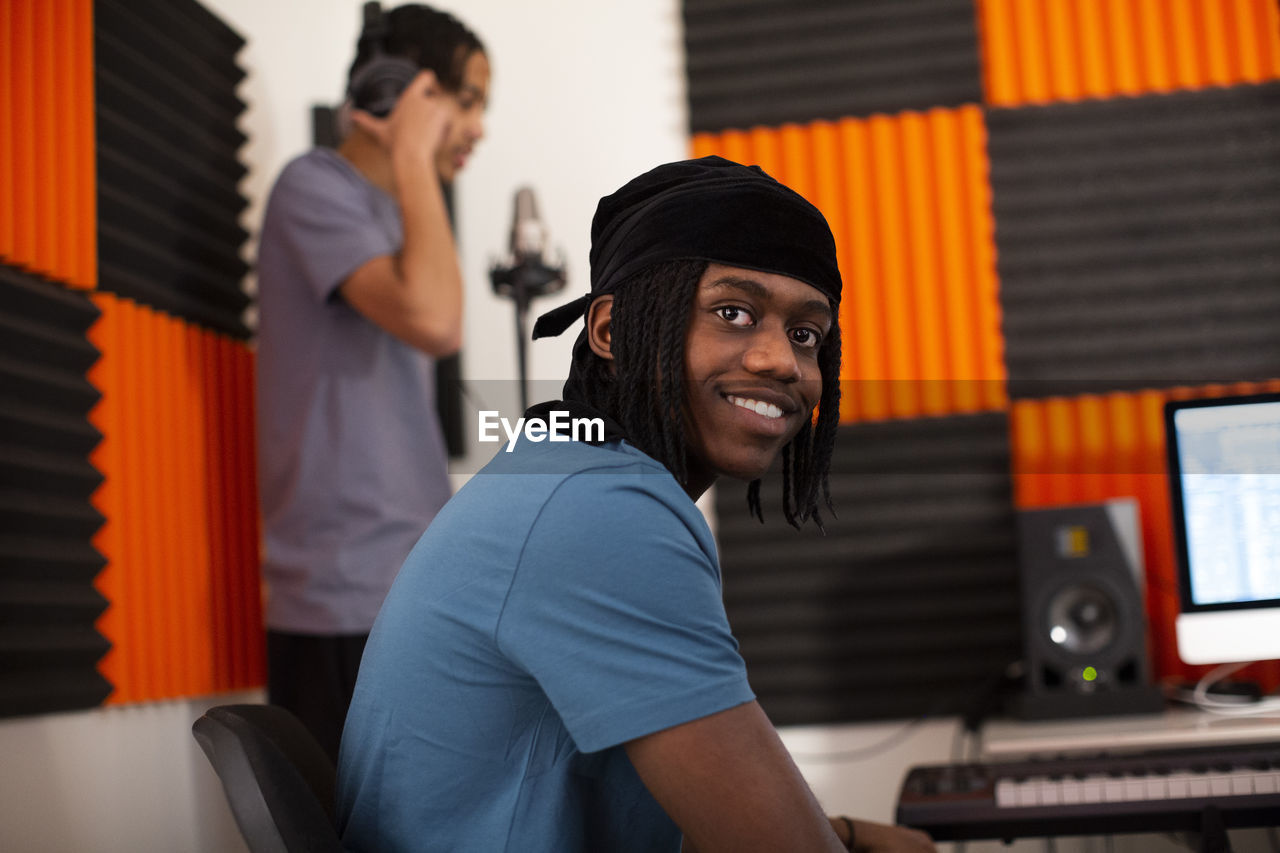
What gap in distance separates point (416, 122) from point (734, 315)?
56.8 inches

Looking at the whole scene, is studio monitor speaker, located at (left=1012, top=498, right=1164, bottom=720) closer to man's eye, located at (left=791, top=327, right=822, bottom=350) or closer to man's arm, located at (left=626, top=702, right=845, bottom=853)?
man's eye, located at (left=791, top=327, right=822, bottom=350)

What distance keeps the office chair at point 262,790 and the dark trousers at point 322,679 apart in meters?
1.22

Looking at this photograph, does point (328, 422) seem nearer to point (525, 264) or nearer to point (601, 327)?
point (525, 264)

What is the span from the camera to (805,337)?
1.32 metres

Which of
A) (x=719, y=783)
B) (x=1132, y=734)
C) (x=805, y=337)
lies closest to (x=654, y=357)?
(x=805, y=337)

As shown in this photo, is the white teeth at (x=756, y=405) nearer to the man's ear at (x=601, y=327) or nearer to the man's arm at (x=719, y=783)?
the man's ear at (x=601, y=327)

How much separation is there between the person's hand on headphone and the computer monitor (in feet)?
5.19

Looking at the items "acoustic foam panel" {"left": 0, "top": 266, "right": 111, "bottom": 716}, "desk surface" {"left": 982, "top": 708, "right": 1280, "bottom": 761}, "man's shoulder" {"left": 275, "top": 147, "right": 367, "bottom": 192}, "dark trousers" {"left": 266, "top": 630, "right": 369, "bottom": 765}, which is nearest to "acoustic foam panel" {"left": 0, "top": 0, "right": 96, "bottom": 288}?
"acoustic foam panel" {"left": 0, "top": 266, "right": 111, "bottom": 716}

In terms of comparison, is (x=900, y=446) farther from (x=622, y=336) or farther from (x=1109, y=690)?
(x=622, y=336)

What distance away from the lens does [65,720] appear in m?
1.98

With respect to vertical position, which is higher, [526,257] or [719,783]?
[526,257]

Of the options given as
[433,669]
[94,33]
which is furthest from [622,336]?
[94,33]

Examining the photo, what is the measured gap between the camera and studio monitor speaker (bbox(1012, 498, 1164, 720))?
2379 mm

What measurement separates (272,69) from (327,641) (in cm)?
149
